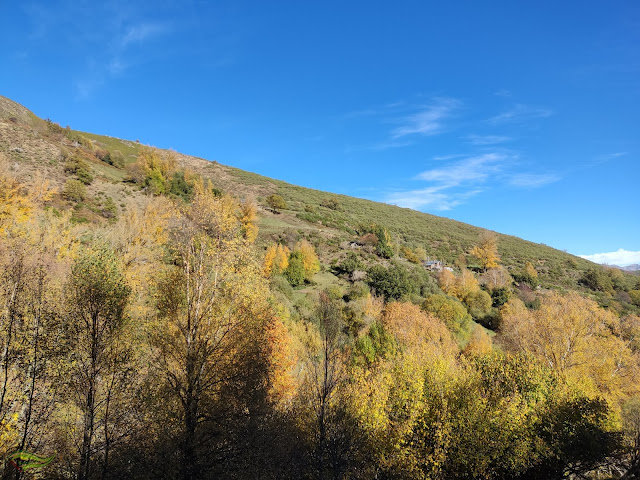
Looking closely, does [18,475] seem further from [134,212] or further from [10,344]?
[134,212]

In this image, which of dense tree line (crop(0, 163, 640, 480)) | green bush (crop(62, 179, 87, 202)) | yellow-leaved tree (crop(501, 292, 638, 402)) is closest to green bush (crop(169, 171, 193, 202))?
green bush (crop(62, 179, 87, 202))

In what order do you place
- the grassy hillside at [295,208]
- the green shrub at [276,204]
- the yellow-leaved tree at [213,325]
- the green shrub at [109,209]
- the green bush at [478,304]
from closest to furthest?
1. the yellow-leaved tree at [213,325]
2. the green shrub at [109,209]
3. the green bush at [478,304]
4. the grassy hillside at [295,208]
5. the green shrub at [276,204]

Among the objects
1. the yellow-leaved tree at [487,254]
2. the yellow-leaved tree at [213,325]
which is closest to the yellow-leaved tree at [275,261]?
the yellow-leaved tree at [213,325]

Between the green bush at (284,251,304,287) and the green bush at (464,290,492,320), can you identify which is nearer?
the green bush at (284,251,304,287)

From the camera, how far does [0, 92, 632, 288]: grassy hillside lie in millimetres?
53219

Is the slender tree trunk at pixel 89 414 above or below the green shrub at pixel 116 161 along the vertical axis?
below

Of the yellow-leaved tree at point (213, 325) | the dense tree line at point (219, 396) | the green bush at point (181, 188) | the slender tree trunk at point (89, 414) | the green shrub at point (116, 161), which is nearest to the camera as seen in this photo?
the slender tree trunk at point (89, 414)

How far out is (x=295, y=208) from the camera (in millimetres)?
85500

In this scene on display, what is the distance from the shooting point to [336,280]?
47.0m

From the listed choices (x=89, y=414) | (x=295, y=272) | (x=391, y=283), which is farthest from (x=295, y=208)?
(x=89, y=414)

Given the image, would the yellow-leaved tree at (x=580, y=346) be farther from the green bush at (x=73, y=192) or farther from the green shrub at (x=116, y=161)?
the green shrub at (x=116, y=161)

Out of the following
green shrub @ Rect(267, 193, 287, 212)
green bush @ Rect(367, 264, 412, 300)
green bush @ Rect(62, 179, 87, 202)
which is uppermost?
green shrub @ Rect(267, 193, 287, 212)

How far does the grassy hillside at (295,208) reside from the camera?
5322cm

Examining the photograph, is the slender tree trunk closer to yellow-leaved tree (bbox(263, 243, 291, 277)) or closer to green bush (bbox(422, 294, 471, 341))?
yellow-leaved tree (bbox(263, 243, 291, 277))
